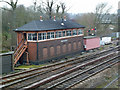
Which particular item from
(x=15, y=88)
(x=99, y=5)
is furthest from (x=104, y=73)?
(x=99, y=5)

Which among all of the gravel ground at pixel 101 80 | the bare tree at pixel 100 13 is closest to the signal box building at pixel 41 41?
the gravel ground at pixel 101 80

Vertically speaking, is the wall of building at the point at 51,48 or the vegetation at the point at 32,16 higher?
the vegetation at the point at 32,16

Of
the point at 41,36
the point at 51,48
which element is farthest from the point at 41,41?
the point at 51,48

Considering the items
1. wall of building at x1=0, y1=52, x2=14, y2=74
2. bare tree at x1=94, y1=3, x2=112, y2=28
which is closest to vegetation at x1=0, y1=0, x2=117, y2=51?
bare tree at x1=94, y1=3, x2=112, y2=28

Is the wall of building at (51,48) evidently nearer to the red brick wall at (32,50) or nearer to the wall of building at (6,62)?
the red brick wall at (32,50)

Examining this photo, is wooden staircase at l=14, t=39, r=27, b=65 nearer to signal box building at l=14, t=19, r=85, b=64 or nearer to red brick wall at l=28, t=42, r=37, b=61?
signal box building at l=14, t=19, r=85, b=64

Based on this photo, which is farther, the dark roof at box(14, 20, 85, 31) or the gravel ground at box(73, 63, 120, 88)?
the dark roof at box(14, 20, 85, 31)

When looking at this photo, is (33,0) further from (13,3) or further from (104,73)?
(104,73)

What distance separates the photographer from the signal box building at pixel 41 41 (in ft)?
63.1

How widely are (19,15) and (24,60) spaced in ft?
50.8

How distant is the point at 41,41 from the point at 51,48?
196 centimetres

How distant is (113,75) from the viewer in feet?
46.3

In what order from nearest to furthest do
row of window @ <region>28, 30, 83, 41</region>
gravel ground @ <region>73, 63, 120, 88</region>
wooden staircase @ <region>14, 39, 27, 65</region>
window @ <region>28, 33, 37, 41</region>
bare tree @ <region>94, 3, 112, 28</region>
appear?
gravel ground @ <region>73, 63, 120, 88</region> → wooden staircase @ <region>14, 39, 27, 65</region> → window @ <region>28, 33, 37, 41</region> → row of window @ <region>28, 30, 83, 41</region> → bare tree @ <region>94, 3, 112, 28</region>

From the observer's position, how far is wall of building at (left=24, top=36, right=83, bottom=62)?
1925cm
